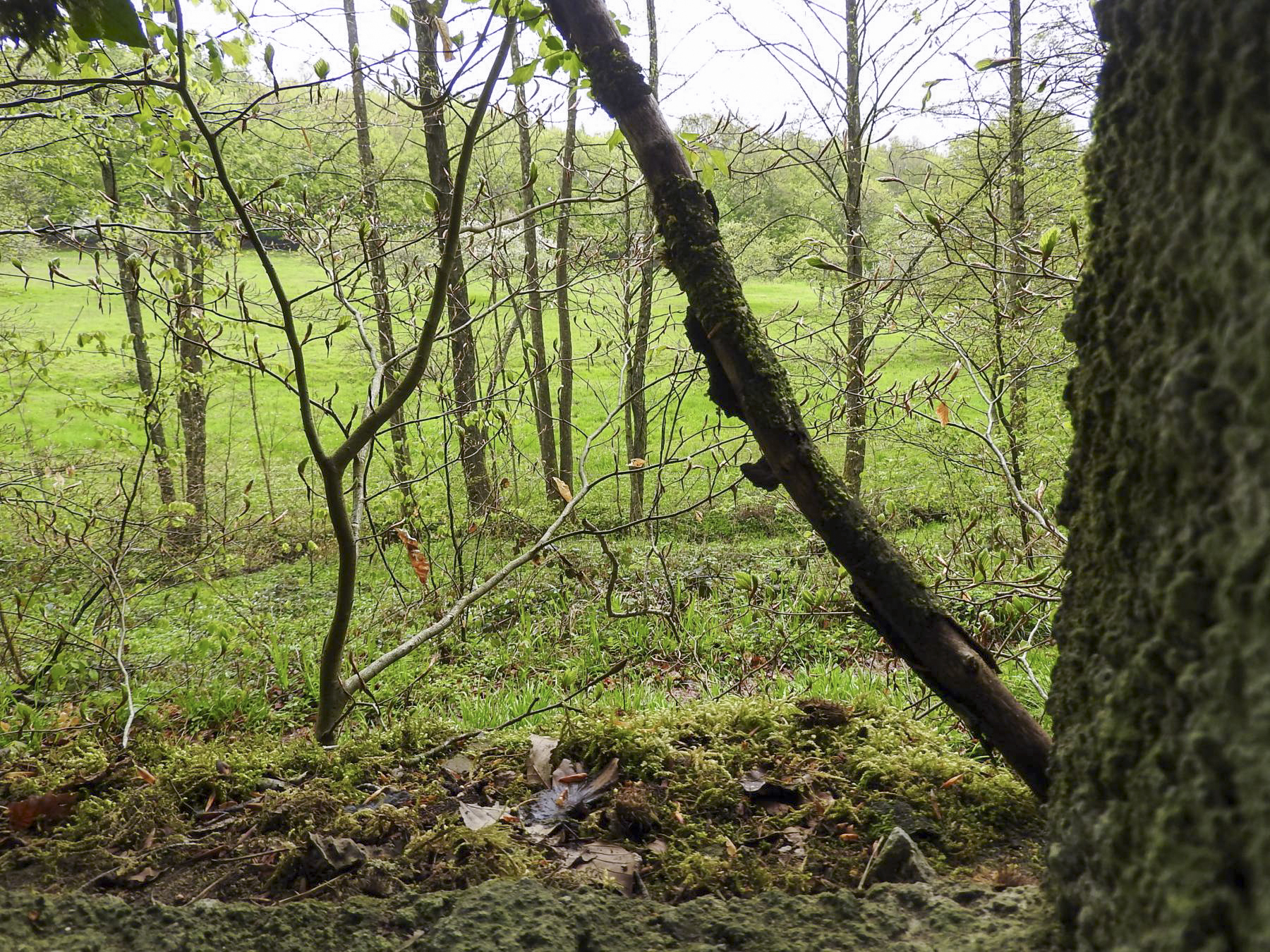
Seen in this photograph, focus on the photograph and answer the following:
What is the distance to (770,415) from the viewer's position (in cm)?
137

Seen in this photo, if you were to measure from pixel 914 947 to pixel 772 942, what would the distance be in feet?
0.60

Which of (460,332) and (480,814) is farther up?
(460,332)

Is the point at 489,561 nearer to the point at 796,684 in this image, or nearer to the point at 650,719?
the point at 796,684

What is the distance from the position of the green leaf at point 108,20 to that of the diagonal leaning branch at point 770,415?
81 cm

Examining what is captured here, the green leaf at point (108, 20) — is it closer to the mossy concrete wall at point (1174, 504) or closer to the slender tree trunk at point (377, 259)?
the slender tree trunk at point (377, 259)

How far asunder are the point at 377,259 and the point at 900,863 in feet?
7.66

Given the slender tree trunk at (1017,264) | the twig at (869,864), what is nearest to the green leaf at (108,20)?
the twig at (869,864)

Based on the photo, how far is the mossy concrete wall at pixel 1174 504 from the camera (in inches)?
18.5

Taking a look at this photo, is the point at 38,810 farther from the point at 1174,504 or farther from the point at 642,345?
the point at 642,345

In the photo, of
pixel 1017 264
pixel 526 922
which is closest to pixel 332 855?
pixel 526 922

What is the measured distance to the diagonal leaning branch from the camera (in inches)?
50.7

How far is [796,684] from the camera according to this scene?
4.73m

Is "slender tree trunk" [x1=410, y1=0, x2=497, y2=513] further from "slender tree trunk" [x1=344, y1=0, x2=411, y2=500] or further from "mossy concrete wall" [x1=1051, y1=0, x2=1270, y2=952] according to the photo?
"mossy concrete wall" [x1=1051, y1=0, x2=1270, y2=952]

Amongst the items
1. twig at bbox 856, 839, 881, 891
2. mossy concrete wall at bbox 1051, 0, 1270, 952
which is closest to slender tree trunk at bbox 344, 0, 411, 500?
twig at bbox 856, 839, 881, 891
